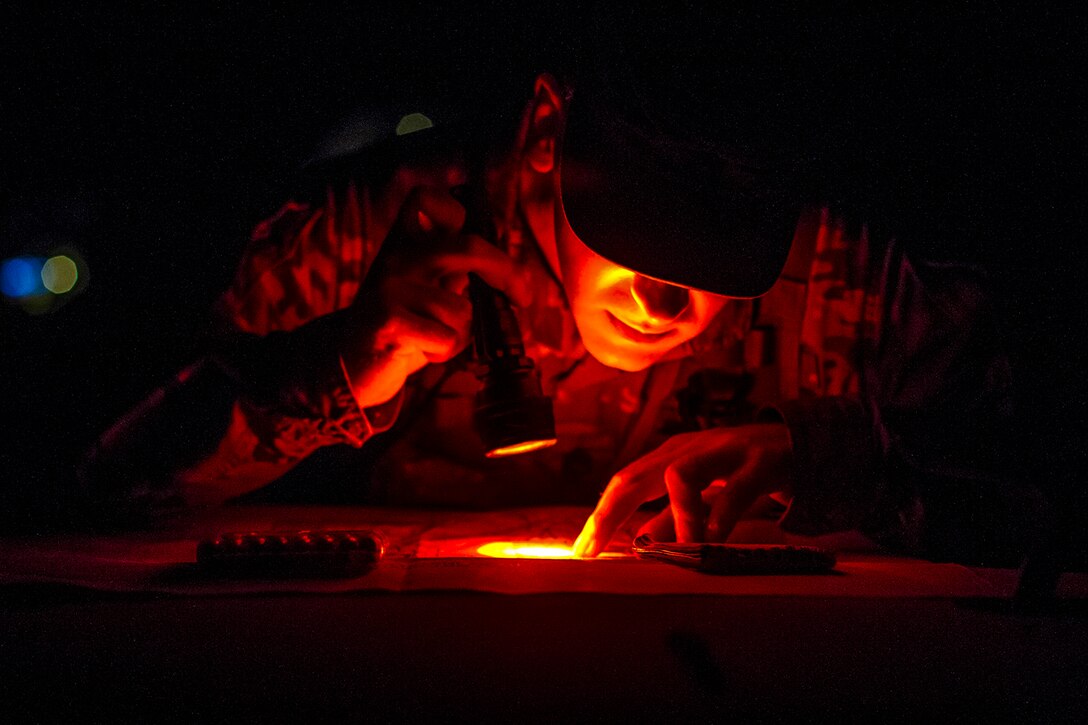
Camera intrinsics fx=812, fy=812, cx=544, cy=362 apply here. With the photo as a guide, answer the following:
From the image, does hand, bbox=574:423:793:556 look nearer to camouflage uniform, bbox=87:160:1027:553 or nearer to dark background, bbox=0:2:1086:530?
camouflage uniform, bbox=87:160:1027:553

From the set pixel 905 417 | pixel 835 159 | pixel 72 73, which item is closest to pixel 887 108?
pixel 835 159

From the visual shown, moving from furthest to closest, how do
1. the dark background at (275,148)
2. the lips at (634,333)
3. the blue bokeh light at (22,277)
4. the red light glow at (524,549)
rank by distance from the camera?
the blue bokeh light at (22,277) → the lips at (634,333) → the dark background at (275,148) → the red light glow at (524,549)

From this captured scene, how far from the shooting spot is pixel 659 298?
1169mm

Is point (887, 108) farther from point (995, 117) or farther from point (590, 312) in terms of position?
point (590, 312)

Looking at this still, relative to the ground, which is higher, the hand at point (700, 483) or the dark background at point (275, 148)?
the dark background at point (275, 148)

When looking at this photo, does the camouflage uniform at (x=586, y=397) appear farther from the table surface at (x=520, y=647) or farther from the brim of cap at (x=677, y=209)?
the table surface at (x=520, y=647)

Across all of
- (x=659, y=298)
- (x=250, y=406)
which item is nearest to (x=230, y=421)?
(x=250, y=406)

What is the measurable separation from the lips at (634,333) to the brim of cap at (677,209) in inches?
7.1

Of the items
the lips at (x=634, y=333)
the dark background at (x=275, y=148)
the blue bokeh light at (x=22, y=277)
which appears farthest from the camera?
the blue bokeh light at (x=22, y=277)

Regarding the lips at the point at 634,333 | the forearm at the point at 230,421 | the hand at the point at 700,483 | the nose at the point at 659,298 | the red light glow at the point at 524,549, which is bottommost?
the red light glow at the point at 524,549

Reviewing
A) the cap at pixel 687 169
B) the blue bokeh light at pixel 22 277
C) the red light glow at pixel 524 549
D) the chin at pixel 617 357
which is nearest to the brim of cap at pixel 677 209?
the cap at pixel 687 169

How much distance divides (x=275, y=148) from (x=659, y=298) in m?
0.79

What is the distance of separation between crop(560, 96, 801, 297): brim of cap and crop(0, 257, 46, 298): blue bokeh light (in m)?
1.03

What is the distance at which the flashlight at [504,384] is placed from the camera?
1.04 metres
